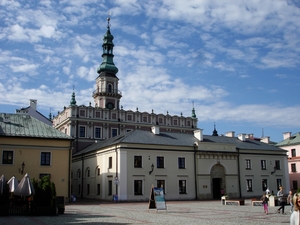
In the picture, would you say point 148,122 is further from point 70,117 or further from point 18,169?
point 18,169

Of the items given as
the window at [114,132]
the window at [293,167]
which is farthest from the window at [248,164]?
the window at [114,132]

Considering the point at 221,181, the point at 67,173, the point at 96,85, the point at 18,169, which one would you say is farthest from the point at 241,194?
the point at 96,85

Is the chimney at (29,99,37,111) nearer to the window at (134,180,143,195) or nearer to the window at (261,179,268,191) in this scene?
the window at (134,180,143,195)

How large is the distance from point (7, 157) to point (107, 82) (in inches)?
1346

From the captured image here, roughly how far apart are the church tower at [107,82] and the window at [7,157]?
103 ft

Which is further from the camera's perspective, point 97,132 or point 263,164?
point 97,132

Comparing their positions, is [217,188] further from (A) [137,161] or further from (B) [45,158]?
(B) [45,158]

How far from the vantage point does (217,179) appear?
4212cm

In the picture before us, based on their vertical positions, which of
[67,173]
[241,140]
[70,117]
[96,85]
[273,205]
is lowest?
[273,205]

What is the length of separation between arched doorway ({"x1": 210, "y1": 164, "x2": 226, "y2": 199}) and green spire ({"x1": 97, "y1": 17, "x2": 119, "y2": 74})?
30634 mm

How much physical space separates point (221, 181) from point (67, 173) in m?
18.1

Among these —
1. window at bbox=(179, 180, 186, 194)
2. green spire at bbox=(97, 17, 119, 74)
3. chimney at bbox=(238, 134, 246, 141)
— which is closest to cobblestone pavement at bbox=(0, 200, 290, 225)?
window at bbox=(179, 180, 186, 194)

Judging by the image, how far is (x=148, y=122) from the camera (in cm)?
6222

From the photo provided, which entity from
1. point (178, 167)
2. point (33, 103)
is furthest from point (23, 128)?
point (33, 103)
